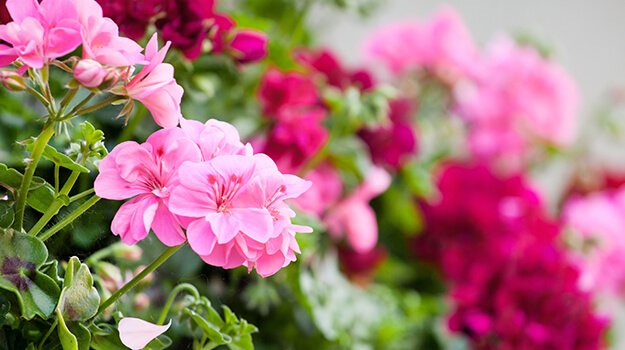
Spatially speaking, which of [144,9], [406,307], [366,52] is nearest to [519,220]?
[406,307]

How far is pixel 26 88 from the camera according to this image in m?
0.18

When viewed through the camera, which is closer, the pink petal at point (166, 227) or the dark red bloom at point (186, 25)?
the pink petal at point (166, 227)

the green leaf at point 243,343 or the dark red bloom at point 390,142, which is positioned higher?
the dark red bloom at point 390,142

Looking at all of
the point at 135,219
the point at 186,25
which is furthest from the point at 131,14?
the point at 135,219

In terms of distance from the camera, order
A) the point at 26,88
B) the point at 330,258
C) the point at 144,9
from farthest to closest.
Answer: the point at 330,258 < the point at 144,9 < the point at 26,88

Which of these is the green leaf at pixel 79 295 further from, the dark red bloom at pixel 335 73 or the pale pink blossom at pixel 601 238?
the pale pink blossom at pixel 601 238

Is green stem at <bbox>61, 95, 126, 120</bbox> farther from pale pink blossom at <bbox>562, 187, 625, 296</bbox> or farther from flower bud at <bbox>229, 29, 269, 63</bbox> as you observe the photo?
pale pink blossom at <bbox>562, 187, 625, 296</bbox>

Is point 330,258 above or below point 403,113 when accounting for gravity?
below

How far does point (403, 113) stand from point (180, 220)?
1.40 feet

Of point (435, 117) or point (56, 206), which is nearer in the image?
point (56, 206)

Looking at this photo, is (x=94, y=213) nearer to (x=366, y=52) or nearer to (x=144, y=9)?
(x=144, y=9)

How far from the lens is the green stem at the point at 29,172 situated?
18cm

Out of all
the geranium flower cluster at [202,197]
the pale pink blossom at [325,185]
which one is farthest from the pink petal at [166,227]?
the pale pink blossom at [325,185]

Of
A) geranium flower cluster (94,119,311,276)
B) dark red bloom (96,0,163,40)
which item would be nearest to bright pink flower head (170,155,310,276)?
geranium flower cluster (94,119,311,276)
